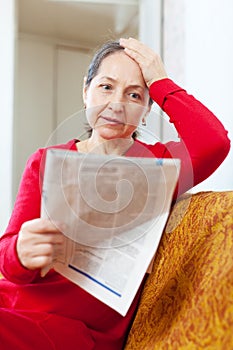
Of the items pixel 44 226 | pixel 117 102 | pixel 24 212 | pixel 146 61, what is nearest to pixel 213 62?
pixel 146 61

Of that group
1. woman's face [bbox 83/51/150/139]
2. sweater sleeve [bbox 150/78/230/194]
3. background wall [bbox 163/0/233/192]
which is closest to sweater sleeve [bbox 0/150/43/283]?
woman's face [bbox 83/51/150/139]

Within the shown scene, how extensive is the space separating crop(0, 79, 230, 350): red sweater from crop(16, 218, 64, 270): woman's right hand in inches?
5.0

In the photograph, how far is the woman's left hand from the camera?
102cm

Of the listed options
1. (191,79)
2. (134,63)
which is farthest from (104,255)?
(191,79)

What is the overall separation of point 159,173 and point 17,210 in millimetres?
327

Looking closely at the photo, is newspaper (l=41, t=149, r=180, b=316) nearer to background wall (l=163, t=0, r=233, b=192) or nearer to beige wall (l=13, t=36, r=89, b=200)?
background wall (l=163, t=0, r=233, b=192)

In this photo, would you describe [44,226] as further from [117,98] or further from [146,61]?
[146,61]

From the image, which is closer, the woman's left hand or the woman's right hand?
the woman's right hand

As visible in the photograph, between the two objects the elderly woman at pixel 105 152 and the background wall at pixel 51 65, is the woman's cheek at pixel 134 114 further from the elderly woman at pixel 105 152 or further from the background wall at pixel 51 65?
the background wall at pixel 51 65

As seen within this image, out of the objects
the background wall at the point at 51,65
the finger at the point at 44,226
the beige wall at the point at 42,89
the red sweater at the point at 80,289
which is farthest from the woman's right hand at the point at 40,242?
the beige wall at the point at 42,89

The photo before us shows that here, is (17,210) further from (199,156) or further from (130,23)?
(130,23)

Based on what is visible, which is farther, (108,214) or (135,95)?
(135,95)

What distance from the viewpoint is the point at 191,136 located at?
0.97 meters

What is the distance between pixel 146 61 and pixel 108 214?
0.38m
